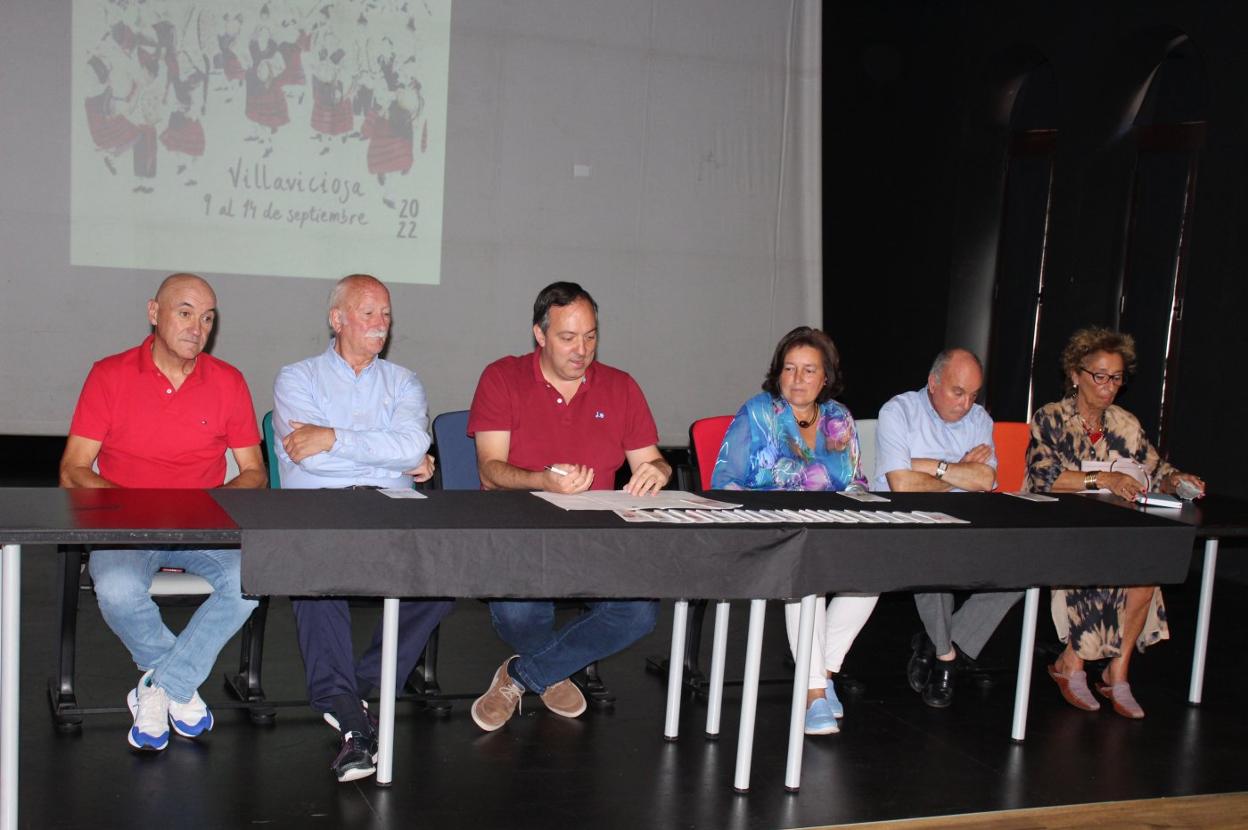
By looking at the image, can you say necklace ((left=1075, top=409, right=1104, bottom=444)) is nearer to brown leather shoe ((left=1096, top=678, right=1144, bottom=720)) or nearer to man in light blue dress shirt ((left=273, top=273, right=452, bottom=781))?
brown leather shoe ((left=1096, top=678, right=1144, bottom=720))

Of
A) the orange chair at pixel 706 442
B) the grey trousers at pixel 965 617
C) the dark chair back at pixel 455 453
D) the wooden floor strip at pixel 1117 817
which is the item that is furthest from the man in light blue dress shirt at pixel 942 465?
the dark chair back at pixel 455 453

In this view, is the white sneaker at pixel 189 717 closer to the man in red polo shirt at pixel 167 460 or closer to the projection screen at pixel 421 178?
the man in red polo shirt at pixel 167 460

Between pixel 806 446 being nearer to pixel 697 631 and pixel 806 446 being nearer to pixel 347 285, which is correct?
pixel 697 631

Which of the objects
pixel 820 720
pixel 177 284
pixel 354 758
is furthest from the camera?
pixel 820 720

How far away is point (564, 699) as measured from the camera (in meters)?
3.26

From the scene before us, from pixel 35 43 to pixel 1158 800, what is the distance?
17.4 ft

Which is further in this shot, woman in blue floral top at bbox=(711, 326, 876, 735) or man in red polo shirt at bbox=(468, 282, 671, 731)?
woman in blue floral top at bbox=(711, 326, 876, 735)

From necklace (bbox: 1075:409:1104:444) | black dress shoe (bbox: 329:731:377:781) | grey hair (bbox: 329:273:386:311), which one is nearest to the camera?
black dress shoe (bbox: 329:731:377:781)

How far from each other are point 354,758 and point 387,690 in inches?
8.9

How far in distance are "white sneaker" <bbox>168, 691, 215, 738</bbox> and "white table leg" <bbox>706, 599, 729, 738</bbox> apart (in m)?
1.28

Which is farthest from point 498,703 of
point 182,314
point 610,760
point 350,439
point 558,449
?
point 182,314

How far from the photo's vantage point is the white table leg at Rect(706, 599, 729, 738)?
297 centimetres

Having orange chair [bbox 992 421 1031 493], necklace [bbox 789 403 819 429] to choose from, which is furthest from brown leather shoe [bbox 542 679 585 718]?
orange chair [bbox 992 421 1031 493]

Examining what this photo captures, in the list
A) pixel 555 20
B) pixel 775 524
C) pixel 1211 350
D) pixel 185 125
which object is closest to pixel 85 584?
pixel 185 125
